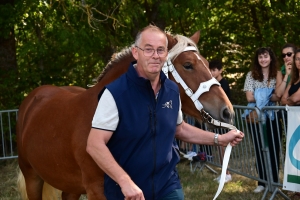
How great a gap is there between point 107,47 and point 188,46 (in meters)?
7.53

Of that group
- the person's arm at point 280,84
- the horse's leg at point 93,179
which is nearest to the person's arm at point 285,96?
the person's arm at point 280,84

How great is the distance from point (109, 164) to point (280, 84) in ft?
15.4

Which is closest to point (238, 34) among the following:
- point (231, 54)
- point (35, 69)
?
point (231, 54)

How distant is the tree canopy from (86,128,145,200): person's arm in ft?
19.0

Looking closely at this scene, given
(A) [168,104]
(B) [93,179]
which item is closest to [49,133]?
(B) [93,179]

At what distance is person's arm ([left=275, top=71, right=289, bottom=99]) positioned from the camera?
6.89 meters

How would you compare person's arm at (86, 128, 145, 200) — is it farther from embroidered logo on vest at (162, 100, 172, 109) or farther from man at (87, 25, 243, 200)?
embroidered logo on vest at (162, 100, 172, 109)

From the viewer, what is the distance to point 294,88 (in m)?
6.65

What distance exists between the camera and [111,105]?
291 cm

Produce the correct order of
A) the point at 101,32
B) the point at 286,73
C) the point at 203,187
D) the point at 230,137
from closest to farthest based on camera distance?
the point at 230,137, the point at 286,73, the point at 203,187, the point at 101,32

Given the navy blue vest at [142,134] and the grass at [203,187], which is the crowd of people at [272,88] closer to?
the grass at [203,187]

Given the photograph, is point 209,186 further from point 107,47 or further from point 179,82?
point 107,47

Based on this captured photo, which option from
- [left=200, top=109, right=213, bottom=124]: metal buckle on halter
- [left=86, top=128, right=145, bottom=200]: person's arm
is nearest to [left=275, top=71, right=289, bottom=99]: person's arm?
[left=200, top=109, right=213, bottom=124]: metal buckle on halter

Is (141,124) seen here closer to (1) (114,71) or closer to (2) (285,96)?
(1) (114,71)
